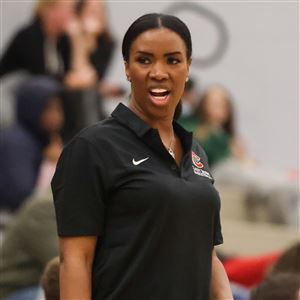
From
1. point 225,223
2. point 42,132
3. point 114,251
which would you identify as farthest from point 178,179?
point 42,132

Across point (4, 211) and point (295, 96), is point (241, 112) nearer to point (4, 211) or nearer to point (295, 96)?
point (295, 96)

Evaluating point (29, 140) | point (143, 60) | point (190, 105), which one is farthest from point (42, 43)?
point (143, 60)

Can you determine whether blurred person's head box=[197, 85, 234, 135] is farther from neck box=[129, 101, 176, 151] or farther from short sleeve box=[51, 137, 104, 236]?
short sleeve box=[51, 137, 104, 236]

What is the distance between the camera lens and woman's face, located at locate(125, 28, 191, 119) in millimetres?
2051

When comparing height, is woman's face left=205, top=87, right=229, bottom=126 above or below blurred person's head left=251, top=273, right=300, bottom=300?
below

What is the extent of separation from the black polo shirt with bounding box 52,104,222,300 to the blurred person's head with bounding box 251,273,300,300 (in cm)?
84

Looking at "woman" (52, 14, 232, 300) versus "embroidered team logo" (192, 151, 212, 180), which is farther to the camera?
"embroidered team logo" (192, 151, 212, 180)

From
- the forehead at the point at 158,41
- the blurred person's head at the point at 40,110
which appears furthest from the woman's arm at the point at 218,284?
the blurred person's head at the point at 40,110

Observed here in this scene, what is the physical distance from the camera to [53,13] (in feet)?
23.2

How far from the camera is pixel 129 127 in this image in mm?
2107

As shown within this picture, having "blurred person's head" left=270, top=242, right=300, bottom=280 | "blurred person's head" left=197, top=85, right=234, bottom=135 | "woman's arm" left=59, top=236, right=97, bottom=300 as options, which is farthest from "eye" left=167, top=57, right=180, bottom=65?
"blurred person's head" left=197, top=85, right=234, bottom=135

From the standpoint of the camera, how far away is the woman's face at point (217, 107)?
7.12 metres

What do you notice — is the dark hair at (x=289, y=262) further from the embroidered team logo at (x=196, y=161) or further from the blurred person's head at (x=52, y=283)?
the embroidered team logo at (x=196, y=161)

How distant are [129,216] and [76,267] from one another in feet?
0.48
